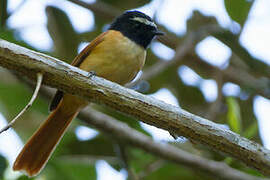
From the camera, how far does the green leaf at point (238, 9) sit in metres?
3.39

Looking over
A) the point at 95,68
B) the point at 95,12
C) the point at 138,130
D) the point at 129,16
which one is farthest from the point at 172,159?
the point at 95,12

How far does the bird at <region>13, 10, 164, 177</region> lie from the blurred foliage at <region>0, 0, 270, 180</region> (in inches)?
5.2

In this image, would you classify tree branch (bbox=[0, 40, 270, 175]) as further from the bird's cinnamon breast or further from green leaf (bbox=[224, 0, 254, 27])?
green leaf (bbox=[224, 0, 254, 27])

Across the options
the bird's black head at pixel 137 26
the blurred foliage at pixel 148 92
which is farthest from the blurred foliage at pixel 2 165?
the bird's black head at pixel 137 26

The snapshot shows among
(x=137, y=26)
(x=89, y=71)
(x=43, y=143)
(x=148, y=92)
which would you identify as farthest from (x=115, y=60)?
(x=148, y=92)

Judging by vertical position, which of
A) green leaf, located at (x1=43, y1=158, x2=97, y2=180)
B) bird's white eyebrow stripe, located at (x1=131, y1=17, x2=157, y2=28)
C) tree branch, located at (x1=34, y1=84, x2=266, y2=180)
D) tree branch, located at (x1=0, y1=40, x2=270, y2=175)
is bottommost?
green leaf, located at (x1=43, y1=158, x2=97, y2=180)

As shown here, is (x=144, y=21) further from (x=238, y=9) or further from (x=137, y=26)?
(x=238, y=9)

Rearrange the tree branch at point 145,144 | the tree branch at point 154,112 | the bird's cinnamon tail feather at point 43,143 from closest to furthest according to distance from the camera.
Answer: the tree branch at point 154,112, the bird's cinnamon tail feather at point 43,143, the tree branch at point 145,144

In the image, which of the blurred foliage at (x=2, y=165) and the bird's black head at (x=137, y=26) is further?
Answer: the bird's black head at (x=137, y=26)

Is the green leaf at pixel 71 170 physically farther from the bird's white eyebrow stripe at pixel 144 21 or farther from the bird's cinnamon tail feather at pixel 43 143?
the bird's white eyebrow stripe at pixel 144 21

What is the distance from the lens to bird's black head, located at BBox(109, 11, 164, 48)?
3.79 m

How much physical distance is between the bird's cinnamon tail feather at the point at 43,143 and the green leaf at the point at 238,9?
1.33m

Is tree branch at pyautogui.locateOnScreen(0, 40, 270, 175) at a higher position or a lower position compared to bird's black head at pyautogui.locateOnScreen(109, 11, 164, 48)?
higher

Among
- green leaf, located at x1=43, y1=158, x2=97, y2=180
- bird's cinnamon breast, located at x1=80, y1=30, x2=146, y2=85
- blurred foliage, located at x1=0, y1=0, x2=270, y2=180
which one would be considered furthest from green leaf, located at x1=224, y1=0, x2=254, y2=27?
green leaf, located at x1=43, y1=158, x2=97, y2=180
